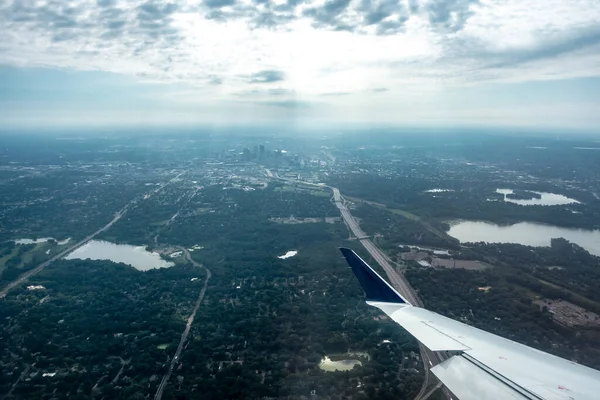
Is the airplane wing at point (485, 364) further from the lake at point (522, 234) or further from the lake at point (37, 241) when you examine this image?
the lake at point (37, 241)

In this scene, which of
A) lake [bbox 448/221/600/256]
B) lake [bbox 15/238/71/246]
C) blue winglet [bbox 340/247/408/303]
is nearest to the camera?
blue winglet [bbox 340/247/408/303]

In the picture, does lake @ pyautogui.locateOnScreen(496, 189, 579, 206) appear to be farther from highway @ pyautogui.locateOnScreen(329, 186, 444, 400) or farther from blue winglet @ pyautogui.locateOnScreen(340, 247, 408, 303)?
blue winglet @ pyautogui.locateOnScreen(340, 247, 408, 303)

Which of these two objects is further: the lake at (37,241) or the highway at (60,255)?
the lake at (37,241)

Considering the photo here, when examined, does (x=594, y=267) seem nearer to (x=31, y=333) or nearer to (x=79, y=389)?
(x=79, y=389)

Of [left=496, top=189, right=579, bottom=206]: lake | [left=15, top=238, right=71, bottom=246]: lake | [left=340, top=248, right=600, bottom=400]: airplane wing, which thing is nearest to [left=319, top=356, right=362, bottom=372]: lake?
[left=340, top=248, right=600, bottom=400]: airplane wing

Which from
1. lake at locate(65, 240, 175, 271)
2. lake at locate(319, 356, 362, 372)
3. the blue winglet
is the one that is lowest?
lake at locate(65, 240, 175, 271)

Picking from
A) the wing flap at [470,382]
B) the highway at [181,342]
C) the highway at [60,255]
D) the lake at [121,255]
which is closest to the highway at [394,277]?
the highway at [181,342]

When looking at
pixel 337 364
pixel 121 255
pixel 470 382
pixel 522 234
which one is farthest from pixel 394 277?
pixel 121 255

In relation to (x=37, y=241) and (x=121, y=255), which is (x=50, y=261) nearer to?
(x=121, y=255)
